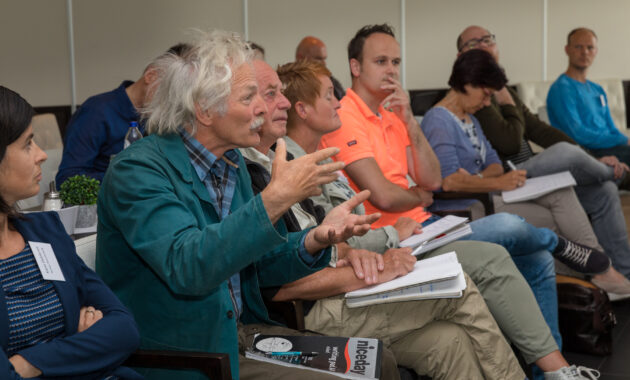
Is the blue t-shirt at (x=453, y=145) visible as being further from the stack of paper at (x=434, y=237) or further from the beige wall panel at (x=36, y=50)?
the beige wall panel at (x=36, y=50)

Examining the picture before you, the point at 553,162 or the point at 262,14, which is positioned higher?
the point at 262,14

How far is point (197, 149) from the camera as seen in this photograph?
1.64 meters

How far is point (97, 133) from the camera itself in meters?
2.92

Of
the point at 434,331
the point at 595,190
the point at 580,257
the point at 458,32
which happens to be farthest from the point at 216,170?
the point at 458,32

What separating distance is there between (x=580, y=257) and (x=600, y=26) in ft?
15.2

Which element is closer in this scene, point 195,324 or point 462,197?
point 195,324

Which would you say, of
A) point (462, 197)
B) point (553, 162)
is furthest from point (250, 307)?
point (553, 162)

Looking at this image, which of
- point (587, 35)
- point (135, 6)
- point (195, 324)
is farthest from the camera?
point (135, 6)

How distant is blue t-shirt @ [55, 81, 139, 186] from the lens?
2.88 metres

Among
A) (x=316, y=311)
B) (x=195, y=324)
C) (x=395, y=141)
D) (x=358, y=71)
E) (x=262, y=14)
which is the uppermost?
(x=262, y=14)

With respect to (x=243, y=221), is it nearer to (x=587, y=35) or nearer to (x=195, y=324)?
(x=195, y=324)

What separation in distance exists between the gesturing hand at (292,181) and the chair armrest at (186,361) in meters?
0.32

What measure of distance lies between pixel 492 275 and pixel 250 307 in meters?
0.91

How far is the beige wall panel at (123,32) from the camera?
6.08 m
